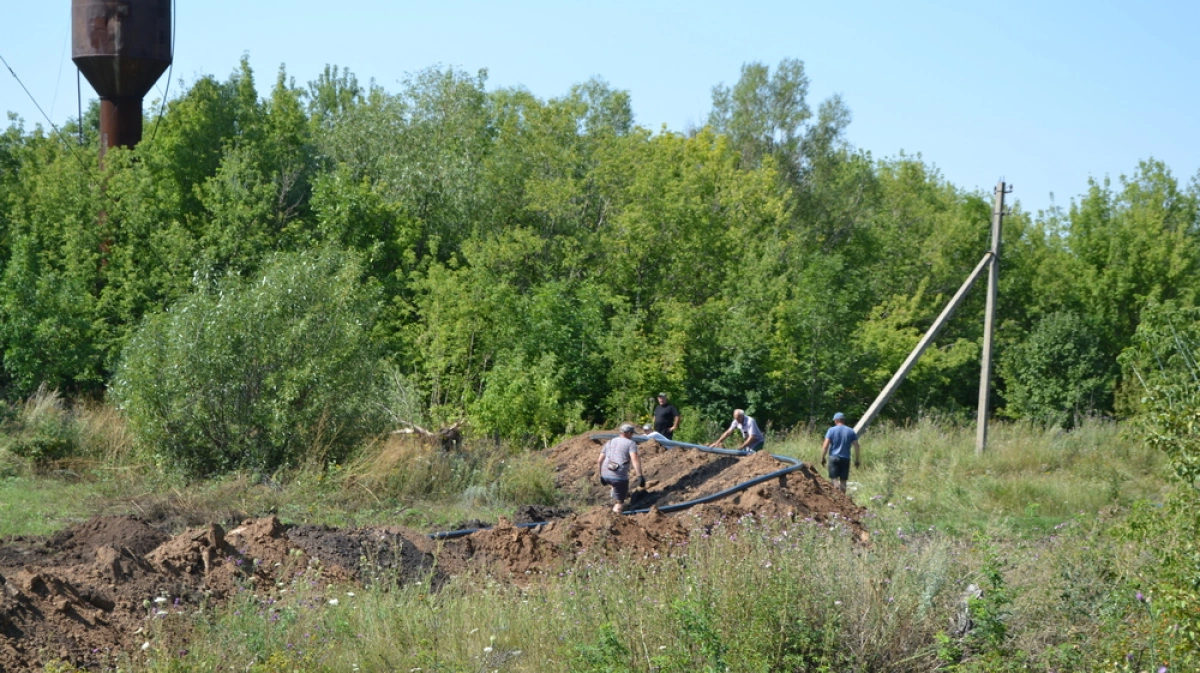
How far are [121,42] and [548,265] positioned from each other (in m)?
11.1

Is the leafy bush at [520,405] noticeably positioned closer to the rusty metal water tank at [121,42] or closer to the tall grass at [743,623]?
the rusty metal water tank at [121,42]

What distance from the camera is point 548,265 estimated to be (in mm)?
29078

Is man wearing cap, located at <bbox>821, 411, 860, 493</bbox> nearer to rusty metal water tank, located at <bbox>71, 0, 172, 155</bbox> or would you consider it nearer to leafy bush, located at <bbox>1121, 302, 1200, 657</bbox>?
leafy bush, located at <bbox>1121, 302, 1200, 657</bbox>

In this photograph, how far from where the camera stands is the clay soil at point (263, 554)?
7453mm

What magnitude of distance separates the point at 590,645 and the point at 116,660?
2894 millimetres

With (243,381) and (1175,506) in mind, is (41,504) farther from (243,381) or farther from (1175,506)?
(1175,506)

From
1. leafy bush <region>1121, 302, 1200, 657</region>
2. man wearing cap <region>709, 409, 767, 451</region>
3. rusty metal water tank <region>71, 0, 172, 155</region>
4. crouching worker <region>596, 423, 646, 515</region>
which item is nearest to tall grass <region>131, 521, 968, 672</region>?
leafy bush <region>1121, 302, 1200, 657</region>

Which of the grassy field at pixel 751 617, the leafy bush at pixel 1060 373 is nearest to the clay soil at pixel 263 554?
the grassy field at pixel 751 617

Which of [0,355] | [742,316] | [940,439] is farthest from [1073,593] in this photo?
[0,355]

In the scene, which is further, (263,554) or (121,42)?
(121,42)

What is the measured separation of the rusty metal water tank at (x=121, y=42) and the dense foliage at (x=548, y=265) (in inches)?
89.1

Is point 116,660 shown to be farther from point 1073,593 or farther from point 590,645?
point 1073,593

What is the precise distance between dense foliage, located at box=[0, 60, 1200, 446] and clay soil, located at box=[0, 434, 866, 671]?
5.85m

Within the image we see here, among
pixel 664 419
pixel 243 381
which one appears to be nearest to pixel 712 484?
pixel 664 419
